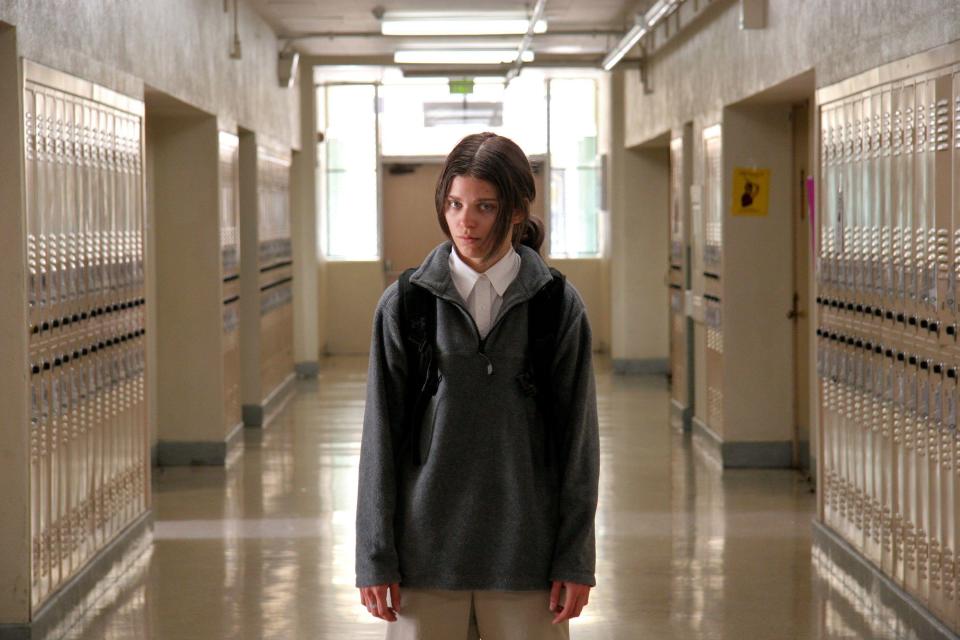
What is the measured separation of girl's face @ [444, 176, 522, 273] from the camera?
244 centimetres

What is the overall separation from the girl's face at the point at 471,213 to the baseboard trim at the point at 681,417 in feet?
26.4

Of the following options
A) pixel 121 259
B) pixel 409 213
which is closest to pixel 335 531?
pixel 121 259

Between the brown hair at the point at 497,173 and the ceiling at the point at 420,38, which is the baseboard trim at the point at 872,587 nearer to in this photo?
the brown hair at the point at 497,173

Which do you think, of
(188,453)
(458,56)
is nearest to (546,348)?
(188,453)

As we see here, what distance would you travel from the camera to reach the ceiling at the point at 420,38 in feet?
36.1

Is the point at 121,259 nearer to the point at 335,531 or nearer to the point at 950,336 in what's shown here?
the point at 335,531

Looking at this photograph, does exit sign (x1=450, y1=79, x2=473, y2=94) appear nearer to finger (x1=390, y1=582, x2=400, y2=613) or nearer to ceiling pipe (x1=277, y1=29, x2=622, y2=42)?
ceiling pipe (x1=277, y1=29, x2=622, y2=42)

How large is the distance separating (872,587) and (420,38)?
8028 mm

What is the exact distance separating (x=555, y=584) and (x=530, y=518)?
0.40 ft

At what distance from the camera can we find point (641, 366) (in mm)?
14367

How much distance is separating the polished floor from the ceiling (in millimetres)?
3488

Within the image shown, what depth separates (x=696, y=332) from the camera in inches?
394

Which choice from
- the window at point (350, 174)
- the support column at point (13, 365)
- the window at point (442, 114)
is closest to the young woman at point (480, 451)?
the support column at point (13, 365)

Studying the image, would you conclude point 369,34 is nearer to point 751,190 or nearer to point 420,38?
point 420,38
